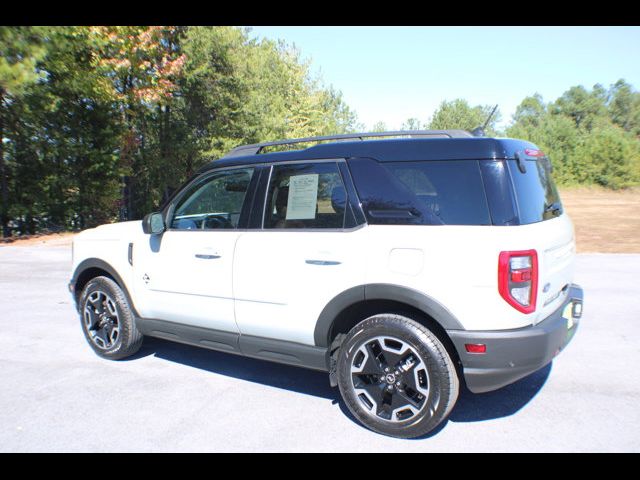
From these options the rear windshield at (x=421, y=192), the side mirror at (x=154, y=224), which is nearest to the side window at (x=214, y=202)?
the side mirror at (x=154, y=224)

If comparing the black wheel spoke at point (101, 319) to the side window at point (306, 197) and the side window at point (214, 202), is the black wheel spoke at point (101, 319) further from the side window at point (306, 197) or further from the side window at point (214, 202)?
the side window at point (306, 197)

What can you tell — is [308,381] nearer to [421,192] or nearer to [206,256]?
[206,256]

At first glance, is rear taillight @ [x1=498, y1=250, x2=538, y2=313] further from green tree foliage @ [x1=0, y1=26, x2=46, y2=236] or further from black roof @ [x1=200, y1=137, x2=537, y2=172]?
green tree foliage @ [x1=0, y1=26, x2=46, y2=236]

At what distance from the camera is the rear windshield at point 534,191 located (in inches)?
110

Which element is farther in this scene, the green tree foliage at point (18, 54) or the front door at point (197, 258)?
the green tree foliage at point (18, 54)

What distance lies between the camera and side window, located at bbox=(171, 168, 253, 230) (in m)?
3.74

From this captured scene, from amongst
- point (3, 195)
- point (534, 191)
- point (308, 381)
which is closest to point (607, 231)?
point (534, 191)

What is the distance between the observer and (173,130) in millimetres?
21969

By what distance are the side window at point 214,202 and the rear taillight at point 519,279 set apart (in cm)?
198

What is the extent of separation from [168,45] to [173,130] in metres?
3.73

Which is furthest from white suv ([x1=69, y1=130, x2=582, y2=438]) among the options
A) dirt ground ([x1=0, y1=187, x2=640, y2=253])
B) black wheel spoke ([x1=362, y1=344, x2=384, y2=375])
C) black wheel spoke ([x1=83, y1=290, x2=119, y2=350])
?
A: dirt ground ([x1=0, y1=187, x2=640, y2=253])

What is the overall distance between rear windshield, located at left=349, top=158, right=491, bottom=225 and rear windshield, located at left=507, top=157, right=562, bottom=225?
8.9 inches

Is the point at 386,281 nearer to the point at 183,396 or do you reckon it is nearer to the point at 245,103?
the point at 183,396
